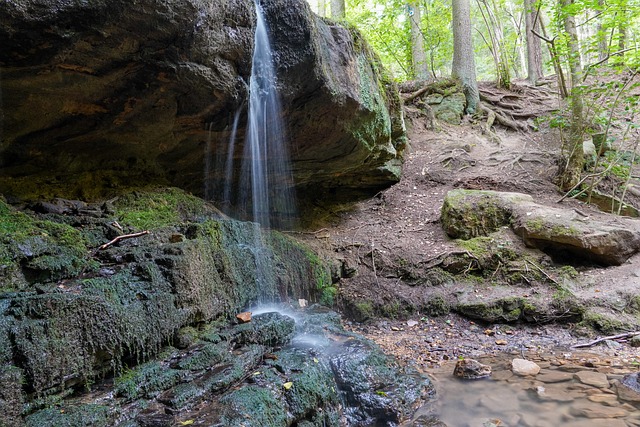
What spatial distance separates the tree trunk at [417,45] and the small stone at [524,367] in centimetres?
1150

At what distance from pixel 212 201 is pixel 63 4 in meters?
4.12

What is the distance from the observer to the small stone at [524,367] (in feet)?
14.6

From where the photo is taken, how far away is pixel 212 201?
21.7 feet

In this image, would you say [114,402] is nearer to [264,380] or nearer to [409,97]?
[264,380]

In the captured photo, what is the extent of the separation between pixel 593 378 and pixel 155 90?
5437mm

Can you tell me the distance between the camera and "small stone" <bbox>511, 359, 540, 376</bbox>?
4.46 metres

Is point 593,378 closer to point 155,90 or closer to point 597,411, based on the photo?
point 597,411

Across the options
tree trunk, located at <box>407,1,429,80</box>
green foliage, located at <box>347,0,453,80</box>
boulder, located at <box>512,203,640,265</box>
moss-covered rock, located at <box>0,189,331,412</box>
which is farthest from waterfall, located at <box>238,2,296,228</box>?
green foliage, located at <box>347,0,453,80</box>

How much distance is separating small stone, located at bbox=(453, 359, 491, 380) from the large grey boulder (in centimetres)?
304

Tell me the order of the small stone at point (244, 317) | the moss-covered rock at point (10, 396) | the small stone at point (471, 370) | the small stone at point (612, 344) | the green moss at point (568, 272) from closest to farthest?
the moss-covered rock at point (10, 396), the small stone at point (244, 317), the small stone at point (471, 370), the small stone at point (612, 344), the green moss at point (568, 272)

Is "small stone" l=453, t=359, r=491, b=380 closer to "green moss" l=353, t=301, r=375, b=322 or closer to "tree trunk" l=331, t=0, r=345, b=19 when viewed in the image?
"green moss" l=353, t=301, r=375, b=322

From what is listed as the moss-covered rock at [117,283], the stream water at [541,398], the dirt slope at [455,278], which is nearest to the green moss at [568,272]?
the dirt slope at [455,278]

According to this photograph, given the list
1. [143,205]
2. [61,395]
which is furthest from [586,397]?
[143,205]

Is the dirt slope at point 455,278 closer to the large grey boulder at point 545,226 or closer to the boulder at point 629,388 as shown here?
the large grey boulder at point 545,226
